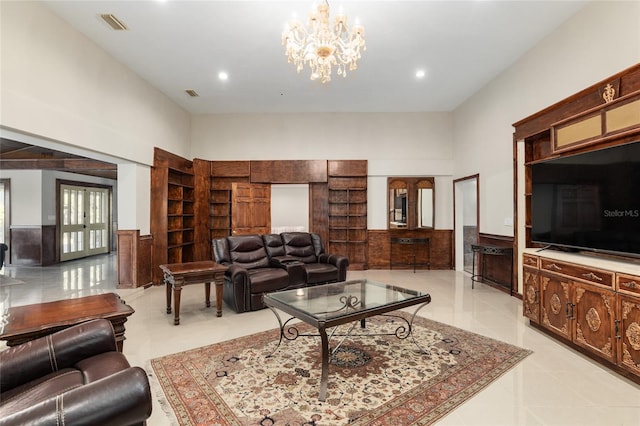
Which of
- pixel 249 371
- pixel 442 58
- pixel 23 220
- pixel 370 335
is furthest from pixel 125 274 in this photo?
pixel 442 58

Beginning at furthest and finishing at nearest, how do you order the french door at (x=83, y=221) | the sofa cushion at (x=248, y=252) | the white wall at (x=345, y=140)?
the french door at (x=83, y=221), the white wall at (x=345, y=140), the sofa cushion at (x=248, y=252)

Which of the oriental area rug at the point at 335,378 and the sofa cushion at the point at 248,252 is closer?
the oriental area rug at the point at 335,378

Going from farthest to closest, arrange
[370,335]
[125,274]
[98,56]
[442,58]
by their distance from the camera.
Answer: [125,274] → [442,58] → [98,56] → [370,335]

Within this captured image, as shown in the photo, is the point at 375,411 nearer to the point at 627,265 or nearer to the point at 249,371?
the point at 249,371

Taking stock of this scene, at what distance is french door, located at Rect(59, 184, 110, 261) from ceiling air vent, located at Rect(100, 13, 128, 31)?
6.57 meters

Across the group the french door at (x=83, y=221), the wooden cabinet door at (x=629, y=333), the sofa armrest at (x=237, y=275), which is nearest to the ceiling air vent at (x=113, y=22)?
the sofa armrest at (x=237, y=275)

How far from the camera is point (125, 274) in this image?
5.59 meters

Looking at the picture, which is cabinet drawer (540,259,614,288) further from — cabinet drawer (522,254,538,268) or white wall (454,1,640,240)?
white wall (454,1,640,240)

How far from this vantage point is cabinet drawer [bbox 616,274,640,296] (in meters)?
2.46

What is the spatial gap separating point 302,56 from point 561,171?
123 inches

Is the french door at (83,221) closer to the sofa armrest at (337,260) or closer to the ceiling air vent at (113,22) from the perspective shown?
the ceiling air vent at (113,22)

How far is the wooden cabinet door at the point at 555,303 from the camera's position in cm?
313

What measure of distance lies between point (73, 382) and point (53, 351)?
0.29 meters

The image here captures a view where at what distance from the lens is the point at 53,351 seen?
1.78 m
